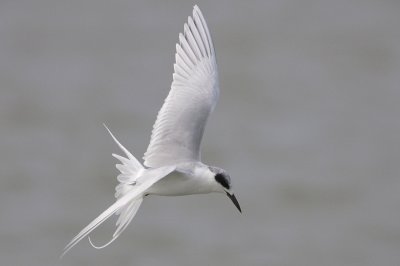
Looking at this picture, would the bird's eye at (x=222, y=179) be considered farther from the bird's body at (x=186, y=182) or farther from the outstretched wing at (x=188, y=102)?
the outstretched wing at (x=188, y=102)

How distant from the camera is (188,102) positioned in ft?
16.9

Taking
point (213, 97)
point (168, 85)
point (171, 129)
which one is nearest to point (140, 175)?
point (171, 129)

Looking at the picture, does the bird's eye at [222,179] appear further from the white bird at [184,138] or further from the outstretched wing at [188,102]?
the outstretched wing at [188,102]

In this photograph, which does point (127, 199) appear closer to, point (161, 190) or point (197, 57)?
point (161, 190)

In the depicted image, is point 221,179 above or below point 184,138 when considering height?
below

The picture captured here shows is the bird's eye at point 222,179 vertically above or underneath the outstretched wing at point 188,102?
underneath

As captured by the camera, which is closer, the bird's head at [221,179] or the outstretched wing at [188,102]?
the bird's head at [221,179]

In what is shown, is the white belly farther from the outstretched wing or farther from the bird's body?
the outstretched wing

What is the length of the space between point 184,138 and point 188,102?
0.25 metres

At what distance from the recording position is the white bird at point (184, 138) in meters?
4.60

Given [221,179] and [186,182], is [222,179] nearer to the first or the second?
[221,179]

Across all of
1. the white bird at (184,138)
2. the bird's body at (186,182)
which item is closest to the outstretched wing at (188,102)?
the white bird at (184,138)

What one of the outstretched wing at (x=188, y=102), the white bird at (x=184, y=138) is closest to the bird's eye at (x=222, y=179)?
the white bird at (x=184, y=138)

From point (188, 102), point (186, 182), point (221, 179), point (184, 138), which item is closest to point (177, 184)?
point (186, 182)
